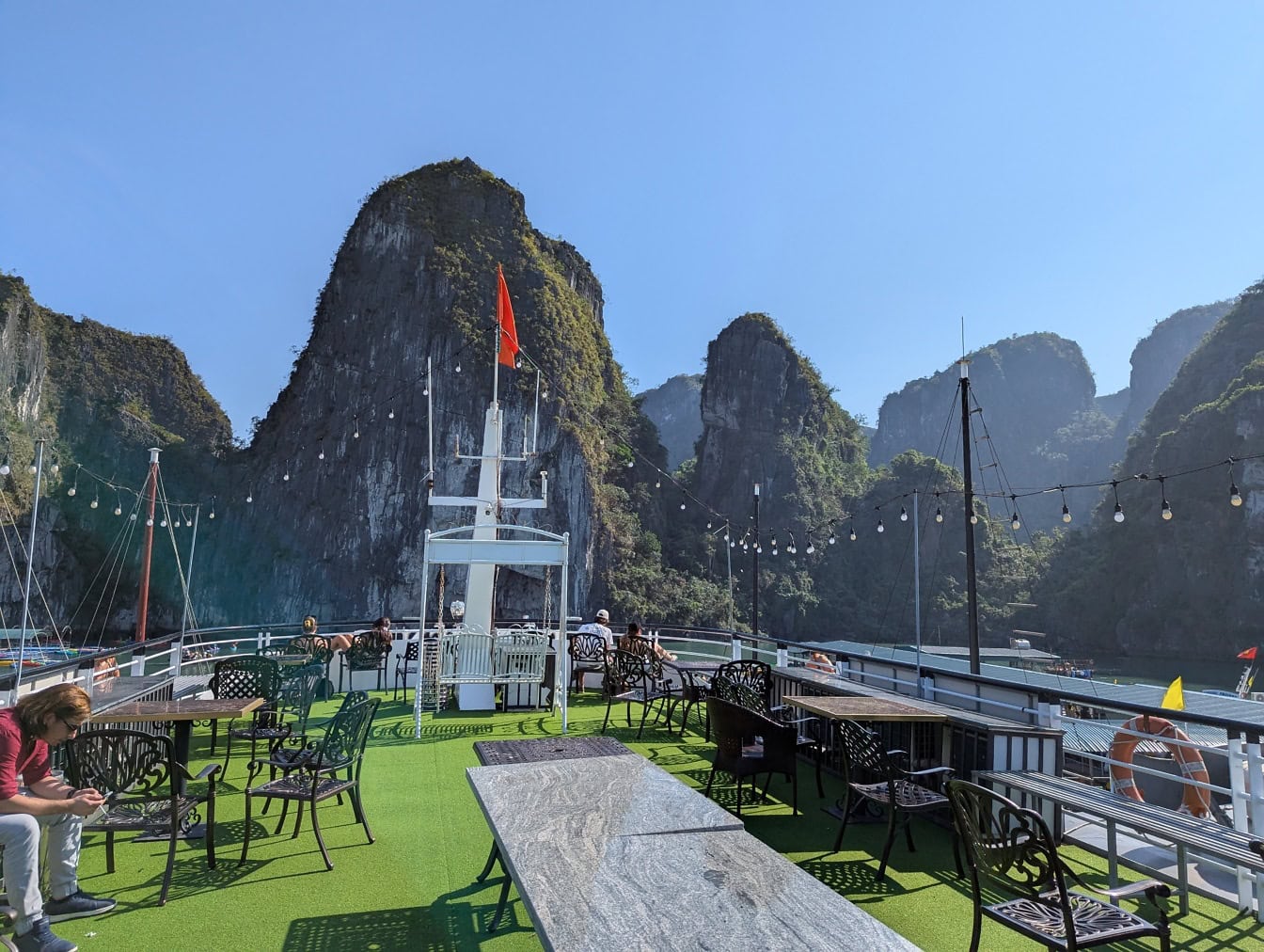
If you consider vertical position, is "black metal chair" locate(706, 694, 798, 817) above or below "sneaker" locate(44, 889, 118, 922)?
above

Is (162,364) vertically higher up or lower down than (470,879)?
higher up

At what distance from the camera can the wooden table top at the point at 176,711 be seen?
4516mm

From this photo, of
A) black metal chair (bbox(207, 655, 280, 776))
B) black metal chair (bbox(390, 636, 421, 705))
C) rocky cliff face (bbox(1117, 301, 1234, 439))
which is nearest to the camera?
black metal chair (bbox(207, 655, 280, 776))

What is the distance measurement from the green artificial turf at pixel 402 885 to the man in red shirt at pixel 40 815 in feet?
0.73

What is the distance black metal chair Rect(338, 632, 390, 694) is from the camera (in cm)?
929

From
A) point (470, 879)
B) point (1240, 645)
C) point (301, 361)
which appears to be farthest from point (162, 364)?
point (1240, 645)

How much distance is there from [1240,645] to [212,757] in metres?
58.0

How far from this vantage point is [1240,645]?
46.8m

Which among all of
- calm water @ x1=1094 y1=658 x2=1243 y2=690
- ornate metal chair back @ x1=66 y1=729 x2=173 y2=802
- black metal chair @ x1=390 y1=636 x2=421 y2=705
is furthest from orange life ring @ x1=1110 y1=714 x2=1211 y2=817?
calm water @ x1=1094 y1=658 x2=1243 y2=690

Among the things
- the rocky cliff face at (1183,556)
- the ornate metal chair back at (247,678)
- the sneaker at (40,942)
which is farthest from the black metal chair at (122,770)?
the rocky cliff face at (1183,556)

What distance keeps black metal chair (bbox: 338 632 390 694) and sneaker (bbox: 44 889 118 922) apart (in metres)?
5.94

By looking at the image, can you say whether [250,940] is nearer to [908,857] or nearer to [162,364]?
[908,857]

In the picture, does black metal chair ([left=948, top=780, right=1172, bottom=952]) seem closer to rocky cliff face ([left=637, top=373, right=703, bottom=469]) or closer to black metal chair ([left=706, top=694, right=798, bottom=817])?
black metal chair ([left=706, top=694, right=798, bottom=817])

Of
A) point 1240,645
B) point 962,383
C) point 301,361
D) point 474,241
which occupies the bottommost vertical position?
point 1240,645
